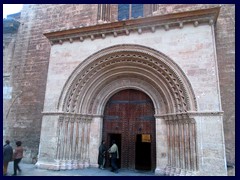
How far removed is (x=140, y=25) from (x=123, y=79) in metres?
1.90

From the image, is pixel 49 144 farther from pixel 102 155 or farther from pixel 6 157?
pixel 102 155

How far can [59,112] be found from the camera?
6949 mm

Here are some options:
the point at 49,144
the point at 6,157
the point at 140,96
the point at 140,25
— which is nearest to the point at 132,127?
the point at 140,96

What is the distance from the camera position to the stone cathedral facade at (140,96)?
18.8 ft

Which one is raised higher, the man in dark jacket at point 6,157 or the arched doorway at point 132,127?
the arched doorway at point 132,127

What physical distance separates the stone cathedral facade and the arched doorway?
32mm

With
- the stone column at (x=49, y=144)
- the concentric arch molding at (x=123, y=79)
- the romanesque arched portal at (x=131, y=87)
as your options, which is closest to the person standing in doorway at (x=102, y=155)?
the romanesque arched portal at (x=131, y=87)

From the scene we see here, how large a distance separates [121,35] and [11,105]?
577cm

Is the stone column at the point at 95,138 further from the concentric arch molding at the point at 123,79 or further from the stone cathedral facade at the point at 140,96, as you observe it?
the concentric arch molding at the point at 123,79

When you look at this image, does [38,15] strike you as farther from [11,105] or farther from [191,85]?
[191,85]

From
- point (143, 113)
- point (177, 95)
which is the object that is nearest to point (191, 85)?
point (177, 95)

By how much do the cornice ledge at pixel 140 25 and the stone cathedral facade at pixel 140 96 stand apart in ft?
0.09

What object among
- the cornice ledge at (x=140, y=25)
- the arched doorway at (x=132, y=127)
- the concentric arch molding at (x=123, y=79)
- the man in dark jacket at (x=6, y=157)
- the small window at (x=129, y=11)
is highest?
the small window at (x=129, y=11)

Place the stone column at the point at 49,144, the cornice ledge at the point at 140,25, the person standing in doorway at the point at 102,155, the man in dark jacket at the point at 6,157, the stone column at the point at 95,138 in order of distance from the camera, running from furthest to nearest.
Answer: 1. the stone column at the point at 95,138
2. the person standing in doorway at the point at 102,155
3. the stone column at the point at 49,144
4. the cornice ledge at the point at 140,25
5. the man in dark jacket at the point at 6,157
